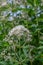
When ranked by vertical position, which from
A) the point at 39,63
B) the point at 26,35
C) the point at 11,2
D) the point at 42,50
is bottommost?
the point at 39,63

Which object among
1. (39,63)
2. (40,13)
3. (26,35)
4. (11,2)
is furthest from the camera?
(11,2)

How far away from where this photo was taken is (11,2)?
8.09 ft

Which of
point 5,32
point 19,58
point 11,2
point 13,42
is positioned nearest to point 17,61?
point 19,58

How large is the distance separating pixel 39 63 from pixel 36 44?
6.3 inches

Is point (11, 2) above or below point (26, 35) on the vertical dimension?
above

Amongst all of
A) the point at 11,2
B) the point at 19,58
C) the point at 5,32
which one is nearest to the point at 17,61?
the point at 19,58

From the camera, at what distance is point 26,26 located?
210cm

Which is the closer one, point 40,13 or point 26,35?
point 26,35

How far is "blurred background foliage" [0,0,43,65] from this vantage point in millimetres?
1854

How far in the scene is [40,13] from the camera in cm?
213

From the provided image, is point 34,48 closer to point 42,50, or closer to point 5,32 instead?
point 42,50

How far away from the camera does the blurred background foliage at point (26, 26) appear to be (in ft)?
6.08

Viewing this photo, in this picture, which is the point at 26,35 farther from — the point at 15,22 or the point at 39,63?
the point at 15,22

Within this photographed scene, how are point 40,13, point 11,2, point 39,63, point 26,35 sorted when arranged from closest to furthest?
point 26,35 < point 39,63 < point 40,13 < point 11,2
